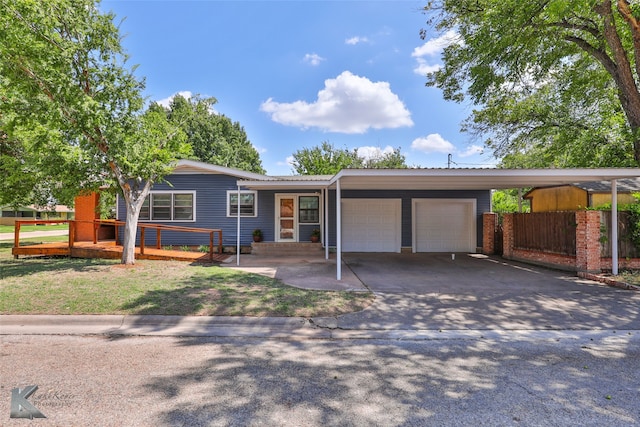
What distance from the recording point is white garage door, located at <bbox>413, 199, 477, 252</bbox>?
13.6m

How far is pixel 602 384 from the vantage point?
10.3 feet

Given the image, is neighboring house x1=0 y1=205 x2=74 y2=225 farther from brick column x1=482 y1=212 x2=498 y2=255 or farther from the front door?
brick column x1=482 y1=212 x2=498 y2=255

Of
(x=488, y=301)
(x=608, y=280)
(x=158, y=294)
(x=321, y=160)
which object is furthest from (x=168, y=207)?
(x=321, y=160)

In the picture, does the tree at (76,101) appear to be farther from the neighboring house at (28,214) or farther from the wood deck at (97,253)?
the neighboring house at (28,214)

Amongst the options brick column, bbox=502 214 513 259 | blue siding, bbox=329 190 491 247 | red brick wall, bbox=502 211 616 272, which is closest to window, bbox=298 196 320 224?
blue siding, bbox=329 190 491 247

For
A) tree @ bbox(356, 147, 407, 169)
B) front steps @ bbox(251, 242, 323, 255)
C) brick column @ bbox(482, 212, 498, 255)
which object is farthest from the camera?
tree @ bbox(356, 147, 407, 169)

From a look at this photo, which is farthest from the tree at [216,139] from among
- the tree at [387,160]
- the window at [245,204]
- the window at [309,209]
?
the window at [309,209]

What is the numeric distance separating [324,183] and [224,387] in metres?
7.97

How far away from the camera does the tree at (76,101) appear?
7.12 meters

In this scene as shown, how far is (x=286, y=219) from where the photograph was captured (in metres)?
13.4

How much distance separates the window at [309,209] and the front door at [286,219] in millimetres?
279

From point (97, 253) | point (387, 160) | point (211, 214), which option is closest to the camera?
point (97, 253)

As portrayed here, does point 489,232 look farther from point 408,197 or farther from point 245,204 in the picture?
point 245,204

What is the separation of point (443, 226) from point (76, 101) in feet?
41.2
